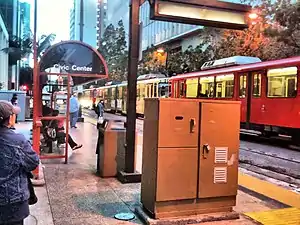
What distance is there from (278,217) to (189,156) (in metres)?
1.64

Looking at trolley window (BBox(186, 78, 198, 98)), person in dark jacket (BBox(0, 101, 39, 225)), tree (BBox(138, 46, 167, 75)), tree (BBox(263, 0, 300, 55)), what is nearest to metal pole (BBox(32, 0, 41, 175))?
person in dark jacket (BBox(0, 101, 39, 225))

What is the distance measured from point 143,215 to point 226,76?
1372 centimetres

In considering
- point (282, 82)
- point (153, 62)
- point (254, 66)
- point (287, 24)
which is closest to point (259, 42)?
point (287, 24)

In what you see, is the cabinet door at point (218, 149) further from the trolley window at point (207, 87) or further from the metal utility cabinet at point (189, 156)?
the trolley window at point (207, 87)

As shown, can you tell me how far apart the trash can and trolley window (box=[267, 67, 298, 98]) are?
848 centimetres

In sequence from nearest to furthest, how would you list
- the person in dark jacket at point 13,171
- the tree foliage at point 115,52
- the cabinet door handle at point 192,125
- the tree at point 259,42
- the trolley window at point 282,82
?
the person in dark jacket at point 13,171
the cabinet door handle at point 192,125
the trolley window at point 282,82
the tree at point 259,42
the tree foliage at point 115,52

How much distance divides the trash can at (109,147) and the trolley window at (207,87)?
11.8 meters

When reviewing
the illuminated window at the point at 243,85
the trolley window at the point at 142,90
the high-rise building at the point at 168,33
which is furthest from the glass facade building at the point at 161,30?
the illuminated window at the point at 243,85

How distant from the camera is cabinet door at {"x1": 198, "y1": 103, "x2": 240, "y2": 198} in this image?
17.1ft

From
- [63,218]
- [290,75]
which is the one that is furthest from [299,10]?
[63,218]

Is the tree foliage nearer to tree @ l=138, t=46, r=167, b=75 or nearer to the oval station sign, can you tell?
tree @ l=138, t=46, r=167, b=75

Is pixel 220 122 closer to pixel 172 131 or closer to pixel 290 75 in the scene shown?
pixel 172 131

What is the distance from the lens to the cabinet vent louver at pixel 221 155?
209 inches

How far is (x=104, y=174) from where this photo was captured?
25.2 feet
